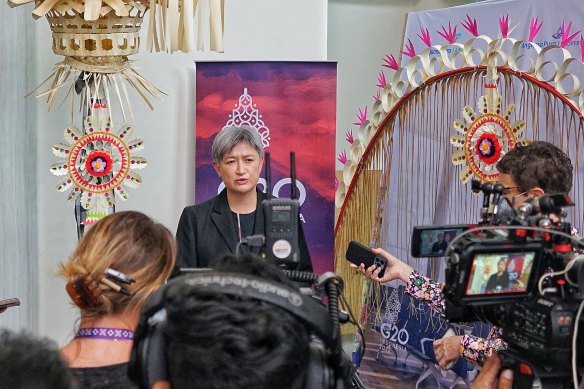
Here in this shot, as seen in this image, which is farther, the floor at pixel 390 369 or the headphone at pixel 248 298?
the floor at pixel 390 369

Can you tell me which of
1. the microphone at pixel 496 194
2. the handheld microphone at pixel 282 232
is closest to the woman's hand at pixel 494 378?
the microphone at pixel 496 194

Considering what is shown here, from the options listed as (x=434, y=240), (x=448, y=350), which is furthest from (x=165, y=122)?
(x=434, y=240)

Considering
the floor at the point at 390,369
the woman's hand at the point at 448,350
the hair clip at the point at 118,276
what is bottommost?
the floor at the point at 390,369

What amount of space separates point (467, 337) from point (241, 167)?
1.03 meters

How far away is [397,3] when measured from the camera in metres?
7.24

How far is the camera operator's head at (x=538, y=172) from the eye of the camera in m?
2.42

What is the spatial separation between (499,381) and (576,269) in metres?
0.28

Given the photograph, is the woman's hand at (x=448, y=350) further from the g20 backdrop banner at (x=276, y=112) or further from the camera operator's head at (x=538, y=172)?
the g20 backdrop banner at (x=276, y=112)

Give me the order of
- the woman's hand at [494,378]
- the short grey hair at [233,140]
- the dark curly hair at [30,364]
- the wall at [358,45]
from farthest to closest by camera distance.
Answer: the wall at [358,45] → the short grey hair at [233,140] → the woman's hand at [494,378] → the dark curly hair at [30,364]

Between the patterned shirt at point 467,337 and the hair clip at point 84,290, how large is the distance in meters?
0.97

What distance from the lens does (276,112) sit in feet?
14.2

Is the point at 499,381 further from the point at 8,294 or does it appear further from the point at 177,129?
the point at 177,129

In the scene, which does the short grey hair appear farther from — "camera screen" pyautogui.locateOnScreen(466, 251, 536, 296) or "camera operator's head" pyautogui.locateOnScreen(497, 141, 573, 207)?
"camera screen" pyautogui.locateOnScreen(466, 251, 536, 296)

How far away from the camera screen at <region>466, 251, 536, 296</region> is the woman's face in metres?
1.65
